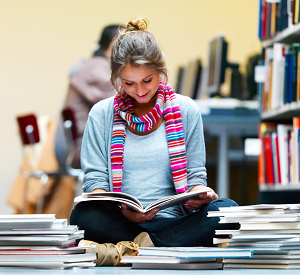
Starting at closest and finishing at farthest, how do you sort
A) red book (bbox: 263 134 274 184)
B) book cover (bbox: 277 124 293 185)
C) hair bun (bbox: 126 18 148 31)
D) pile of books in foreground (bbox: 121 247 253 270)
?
pile of books in foreground (bbox: 121 247 253 270), hair bun (bbox: 126 18 148 31), book cover (bbox: 277 124 293 185), red book (bbox: 263 134 274 184)

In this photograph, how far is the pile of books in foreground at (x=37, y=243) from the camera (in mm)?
1127

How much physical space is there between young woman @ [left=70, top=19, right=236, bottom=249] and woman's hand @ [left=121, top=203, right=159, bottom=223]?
0.09 ft

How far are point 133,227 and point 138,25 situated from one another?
0.64m

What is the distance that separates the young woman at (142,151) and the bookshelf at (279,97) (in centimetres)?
82

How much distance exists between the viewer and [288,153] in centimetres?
227

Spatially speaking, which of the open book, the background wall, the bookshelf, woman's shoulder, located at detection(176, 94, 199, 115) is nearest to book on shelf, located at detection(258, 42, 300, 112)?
the bookshelf

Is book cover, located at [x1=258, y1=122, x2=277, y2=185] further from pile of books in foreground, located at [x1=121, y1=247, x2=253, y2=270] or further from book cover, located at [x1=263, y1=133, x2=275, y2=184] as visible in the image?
pile of books in foreground, located at [x1=121, y1=247, x2=253, y2=270]

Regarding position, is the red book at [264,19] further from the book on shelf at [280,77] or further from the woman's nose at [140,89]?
the woman's nose at [140,89]

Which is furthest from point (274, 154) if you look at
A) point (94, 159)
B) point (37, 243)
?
point (37, 243)

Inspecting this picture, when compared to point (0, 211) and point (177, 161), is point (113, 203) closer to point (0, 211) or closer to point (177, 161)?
point (177, 161)

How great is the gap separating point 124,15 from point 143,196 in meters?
3.29

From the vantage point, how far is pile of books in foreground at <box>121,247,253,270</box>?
1.10m

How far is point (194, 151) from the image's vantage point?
152cm

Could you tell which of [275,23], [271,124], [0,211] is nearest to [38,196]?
[0,211]
